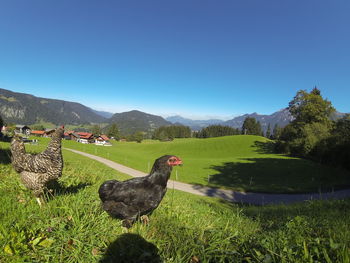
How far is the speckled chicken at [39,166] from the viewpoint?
4.34 metres

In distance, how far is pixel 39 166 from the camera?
436cm

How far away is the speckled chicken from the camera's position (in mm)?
4336

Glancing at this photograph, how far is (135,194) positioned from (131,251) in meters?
1.50

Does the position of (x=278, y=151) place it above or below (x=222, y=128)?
below

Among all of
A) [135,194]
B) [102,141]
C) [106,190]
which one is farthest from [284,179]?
[102,141]

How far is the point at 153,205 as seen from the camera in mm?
4082

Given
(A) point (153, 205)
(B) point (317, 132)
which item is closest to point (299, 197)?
(A) point (153, 205)

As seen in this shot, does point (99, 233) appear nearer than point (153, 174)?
Yes

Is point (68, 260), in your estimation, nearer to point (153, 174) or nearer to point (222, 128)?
point (153, 174)

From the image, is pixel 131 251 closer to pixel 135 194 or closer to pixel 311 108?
pixel 135 194

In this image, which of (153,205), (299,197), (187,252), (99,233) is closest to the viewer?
(187,252)

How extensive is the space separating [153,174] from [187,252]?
1.99 m

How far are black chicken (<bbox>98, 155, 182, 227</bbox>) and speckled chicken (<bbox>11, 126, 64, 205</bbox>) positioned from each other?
1492 mm

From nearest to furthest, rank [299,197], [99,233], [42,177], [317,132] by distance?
1. [99,233]
2. [42,177]
3. [299,197]
4. [317,132]
